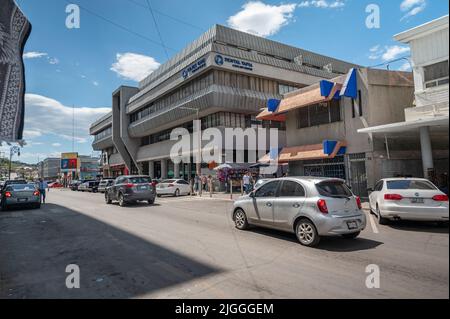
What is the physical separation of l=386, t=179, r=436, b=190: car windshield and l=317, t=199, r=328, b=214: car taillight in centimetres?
359

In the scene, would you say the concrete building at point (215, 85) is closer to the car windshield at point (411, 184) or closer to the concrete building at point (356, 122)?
the concrete building at point (356, 122)

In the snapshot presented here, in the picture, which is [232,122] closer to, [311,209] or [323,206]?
[311,209]

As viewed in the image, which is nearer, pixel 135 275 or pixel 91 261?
pixel 135 275

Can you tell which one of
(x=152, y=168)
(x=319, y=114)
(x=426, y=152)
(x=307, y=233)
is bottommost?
(x=307, y=233)

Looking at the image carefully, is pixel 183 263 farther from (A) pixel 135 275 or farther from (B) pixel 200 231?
(B) pixel 200 231

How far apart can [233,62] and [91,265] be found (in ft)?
99.5

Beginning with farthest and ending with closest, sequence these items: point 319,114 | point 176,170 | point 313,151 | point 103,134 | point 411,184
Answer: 1. point 103,134
2. point 176,170
3. point 319,114
4. point 313,151
5. point 411,184

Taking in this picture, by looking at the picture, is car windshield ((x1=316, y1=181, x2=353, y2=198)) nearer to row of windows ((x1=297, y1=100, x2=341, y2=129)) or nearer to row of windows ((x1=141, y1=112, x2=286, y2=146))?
row of windows ((x1=297, y1=100, x2=341, y2=129))

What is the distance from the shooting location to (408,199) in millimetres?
8680

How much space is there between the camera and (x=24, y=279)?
5.40 meters

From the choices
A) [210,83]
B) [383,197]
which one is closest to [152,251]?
[383,197]

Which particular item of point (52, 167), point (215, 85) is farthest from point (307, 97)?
point (52, 167)

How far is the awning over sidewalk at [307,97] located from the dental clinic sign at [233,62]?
1168 cm
